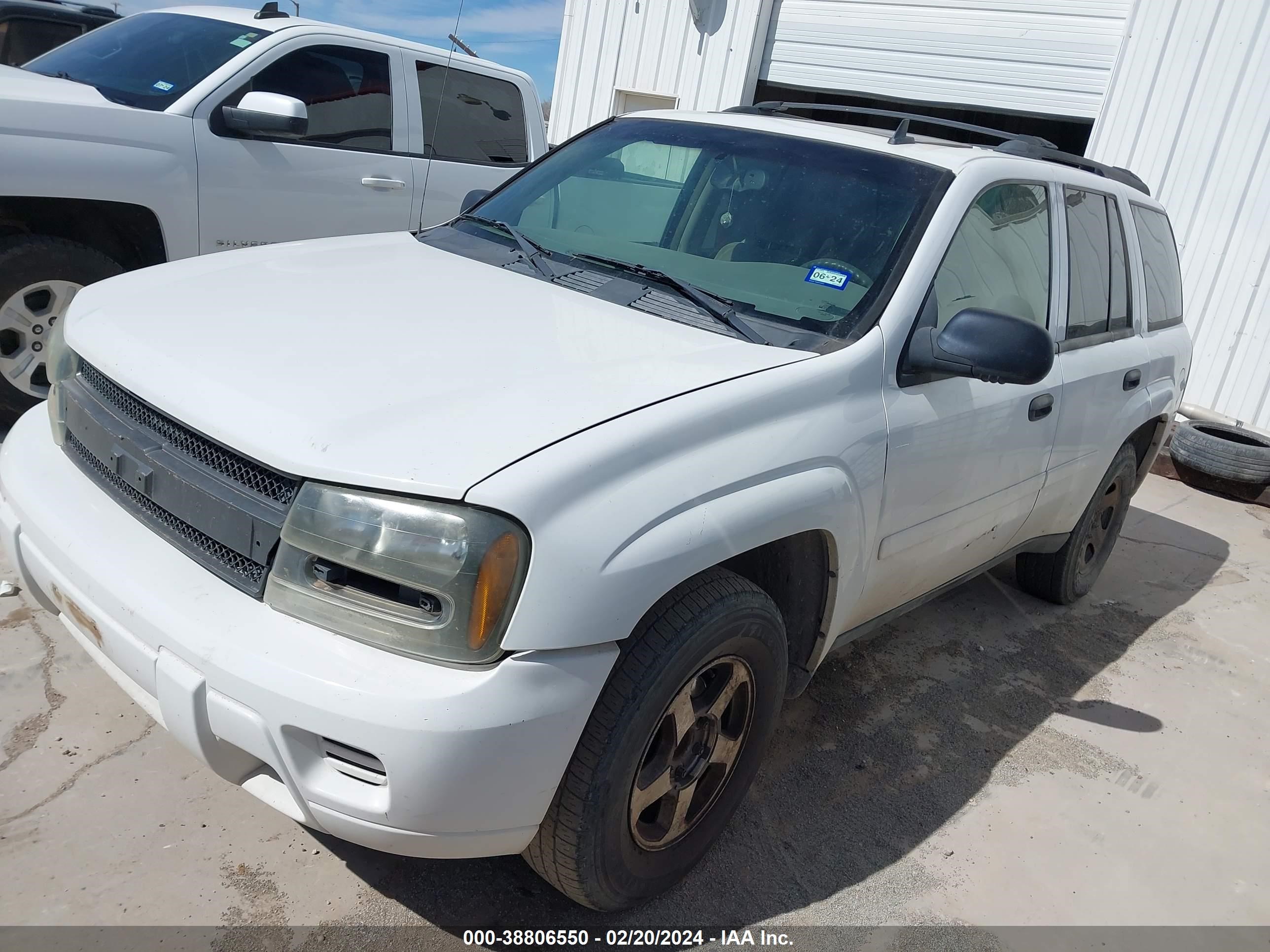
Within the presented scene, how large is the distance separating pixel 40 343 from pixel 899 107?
901 centimetres

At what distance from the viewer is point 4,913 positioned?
6.95 ft

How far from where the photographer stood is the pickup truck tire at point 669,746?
1979 millimetres

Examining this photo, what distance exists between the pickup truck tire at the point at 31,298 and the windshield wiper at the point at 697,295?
2552 millimetres

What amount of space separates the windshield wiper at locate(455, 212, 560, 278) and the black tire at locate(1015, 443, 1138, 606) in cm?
261

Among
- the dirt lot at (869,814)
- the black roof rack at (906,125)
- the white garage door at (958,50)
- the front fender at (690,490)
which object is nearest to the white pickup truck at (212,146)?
the dirt lot at (869,814)

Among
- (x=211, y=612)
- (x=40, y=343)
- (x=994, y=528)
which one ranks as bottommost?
(x=40, y=343)

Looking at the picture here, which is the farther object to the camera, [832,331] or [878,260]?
[878,260]

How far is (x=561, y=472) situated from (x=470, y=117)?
15.4 feet

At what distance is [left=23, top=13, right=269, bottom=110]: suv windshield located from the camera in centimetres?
474

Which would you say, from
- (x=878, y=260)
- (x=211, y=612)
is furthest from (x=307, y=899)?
(x=878, y=260)

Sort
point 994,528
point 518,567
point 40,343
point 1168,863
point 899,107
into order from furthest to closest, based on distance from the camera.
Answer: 1. point 899,107
2. point 40,343
3. point 994,528
4. point 1168,863
5. point 518,567

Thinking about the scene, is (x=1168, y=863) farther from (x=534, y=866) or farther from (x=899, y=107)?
(x=899, y=107)

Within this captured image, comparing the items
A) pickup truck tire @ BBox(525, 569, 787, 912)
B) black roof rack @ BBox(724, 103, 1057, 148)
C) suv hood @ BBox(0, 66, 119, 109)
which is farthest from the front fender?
suv hood @ BBox(0, 66, 119, 109)

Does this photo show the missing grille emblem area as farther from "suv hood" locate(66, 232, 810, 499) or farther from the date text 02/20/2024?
the date text 02/20/2024
